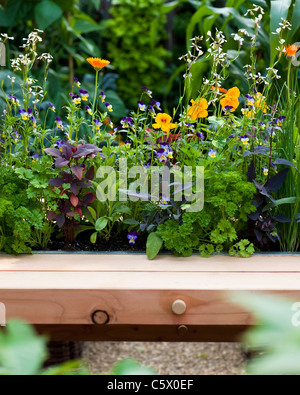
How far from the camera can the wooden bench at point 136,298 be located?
1193 millimetres

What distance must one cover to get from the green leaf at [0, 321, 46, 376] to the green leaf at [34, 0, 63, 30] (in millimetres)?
2904

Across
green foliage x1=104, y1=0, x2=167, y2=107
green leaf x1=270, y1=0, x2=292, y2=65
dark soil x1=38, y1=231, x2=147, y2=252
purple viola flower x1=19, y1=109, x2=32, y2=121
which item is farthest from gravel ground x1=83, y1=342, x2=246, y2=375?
green foliage x1=104, y1=0, x2=167, y2=107

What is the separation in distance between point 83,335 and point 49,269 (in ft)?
0.61

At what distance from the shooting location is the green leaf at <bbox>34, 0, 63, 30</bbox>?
3.03 meters

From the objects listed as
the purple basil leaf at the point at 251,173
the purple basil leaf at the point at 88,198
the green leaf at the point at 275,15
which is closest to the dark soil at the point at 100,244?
the purple basil leaf at the point at 88,198

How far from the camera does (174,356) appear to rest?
2252mm

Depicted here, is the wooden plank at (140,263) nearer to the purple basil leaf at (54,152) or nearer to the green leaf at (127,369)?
the purple basil leaf at (54,152)

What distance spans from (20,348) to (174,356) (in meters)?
1.99

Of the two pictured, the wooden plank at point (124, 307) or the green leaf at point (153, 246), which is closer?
the wooden plank at point (124, 307)

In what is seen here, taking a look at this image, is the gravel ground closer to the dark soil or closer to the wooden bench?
the dark soil

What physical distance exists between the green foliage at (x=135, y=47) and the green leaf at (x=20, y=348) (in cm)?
457

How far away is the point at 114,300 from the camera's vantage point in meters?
1.19

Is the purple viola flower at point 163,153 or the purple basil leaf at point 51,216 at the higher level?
the purple viola flower at point 163,153
